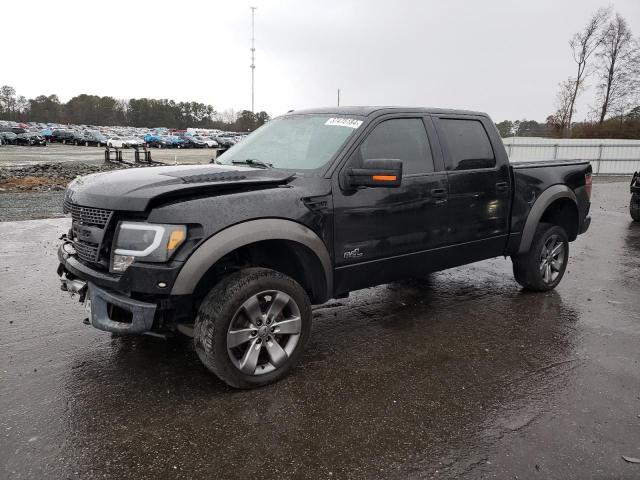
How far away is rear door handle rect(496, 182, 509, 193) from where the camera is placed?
4.89m

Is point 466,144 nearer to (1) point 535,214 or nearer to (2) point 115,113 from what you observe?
(1) point 535,214

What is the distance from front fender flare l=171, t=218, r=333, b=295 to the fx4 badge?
205 millimetres

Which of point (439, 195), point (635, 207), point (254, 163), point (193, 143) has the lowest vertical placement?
point (635, 207)

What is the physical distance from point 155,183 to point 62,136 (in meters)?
62.5

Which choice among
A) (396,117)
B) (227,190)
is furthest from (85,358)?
(396,117)

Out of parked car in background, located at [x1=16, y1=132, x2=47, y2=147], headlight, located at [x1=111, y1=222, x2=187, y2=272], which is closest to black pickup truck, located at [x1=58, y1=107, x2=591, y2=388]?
headlight, located at [x1=111, y1=222, x2=187, y2=272]

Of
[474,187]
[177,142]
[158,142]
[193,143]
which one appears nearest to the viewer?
[474,187]

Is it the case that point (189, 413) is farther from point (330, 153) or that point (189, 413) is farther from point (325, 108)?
point (325, 108)

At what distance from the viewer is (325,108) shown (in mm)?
4535

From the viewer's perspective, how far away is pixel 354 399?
329cm

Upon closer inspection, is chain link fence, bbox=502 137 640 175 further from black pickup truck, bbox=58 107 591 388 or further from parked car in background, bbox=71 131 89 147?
parked car in background, bbox=71 131 89 147

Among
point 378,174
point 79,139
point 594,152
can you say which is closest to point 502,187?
point 378,174

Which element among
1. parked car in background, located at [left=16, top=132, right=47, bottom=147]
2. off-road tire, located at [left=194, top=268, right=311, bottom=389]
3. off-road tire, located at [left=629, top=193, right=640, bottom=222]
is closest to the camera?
off-road tire, located at [left=194, top=268, right=311, bottom=389]

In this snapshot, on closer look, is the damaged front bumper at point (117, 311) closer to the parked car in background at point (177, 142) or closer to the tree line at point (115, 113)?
the parked car in background at point (177, 142)
